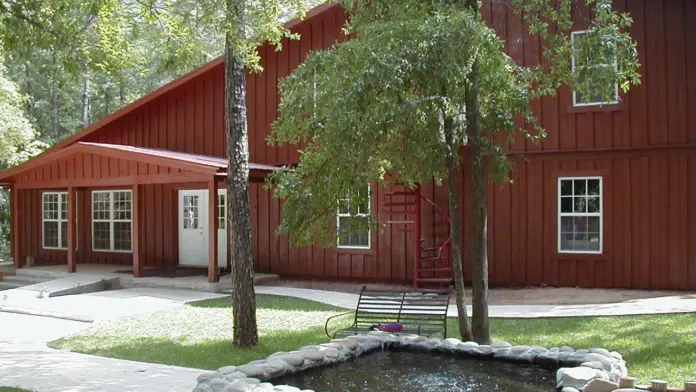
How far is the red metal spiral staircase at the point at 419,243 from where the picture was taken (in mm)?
13820

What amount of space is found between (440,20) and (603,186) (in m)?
7.72

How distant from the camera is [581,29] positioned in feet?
44.7

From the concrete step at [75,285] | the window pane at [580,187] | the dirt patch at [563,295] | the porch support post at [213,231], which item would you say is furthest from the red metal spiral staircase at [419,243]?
the concrete step at [75,285]

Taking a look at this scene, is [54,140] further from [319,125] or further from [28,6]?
[319,125]

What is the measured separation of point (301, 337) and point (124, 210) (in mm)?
11248

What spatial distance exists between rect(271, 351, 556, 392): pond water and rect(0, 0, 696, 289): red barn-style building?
20.4 feet

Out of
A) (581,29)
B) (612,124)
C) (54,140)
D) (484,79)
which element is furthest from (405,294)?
(54,140)

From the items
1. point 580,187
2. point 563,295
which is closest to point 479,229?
point 563,295

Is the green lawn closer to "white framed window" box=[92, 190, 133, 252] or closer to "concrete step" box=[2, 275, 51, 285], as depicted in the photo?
"concrete step" box=[2, 275, 51, 285]

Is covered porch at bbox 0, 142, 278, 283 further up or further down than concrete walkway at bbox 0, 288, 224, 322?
further up

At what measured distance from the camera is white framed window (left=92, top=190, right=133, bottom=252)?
19.0 m

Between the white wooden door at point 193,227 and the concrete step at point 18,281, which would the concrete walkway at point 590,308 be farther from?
the concrete step at point 18,281

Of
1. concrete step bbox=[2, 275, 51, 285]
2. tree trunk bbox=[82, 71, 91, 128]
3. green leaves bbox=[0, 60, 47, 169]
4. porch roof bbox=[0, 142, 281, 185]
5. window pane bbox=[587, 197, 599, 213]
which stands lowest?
concrete step bbox=[2, 275, 51, 285]

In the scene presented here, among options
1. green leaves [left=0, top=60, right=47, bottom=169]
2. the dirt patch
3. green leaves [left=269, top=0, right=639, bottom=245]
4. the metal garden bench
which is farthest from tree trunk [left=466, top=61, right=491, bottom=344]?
green leaves [left=0, top=60, right=47, bottom=169]
